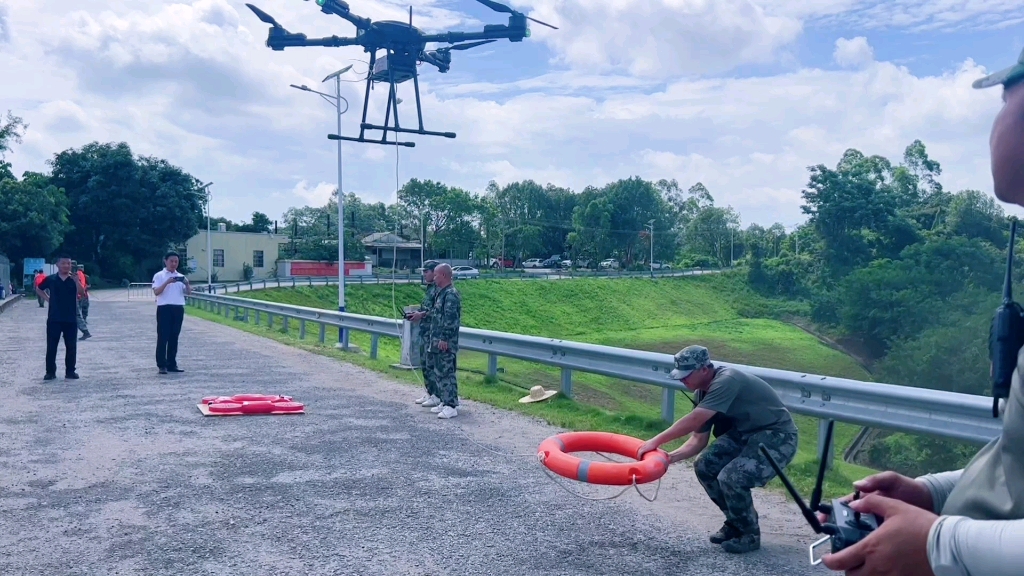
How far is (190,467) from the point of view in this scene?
7.43 m

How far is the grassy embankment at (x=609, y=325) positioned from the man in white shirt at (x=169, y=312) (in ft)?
10.3

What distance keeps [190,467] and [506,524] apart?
3110mm

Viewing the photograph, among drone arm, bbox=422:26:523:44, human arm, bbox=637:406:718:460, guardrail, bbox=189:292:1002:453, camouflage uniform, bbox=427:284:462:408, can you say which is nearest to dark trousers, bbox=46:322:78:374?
camouflage uniform, bbox=427:284:462:408

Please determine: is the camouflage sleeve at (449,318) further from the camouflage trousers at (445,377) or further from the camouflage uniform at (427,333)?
the camouflage uniform at (427,333)

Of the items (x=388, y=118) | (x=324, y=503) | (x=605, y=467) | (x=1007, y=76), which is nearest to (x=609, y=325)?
(x=388, y=118)

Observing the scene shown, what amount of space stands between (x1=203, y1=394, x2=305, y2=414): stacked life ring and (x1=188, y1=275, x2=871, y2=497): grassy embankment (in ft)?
6.04

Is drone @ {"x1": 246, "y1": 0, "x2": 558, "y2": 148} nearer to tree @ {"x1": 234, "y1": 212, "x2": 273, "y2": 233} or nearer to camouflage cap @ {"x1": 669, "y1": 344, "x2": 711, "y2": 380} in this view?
camouflage cap @ {"x1": 669, "y1": 344, "x2": 711, "y2": 380}

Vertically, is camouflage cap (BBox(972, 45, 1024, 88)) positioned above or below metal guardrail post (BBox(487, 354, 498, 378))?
above

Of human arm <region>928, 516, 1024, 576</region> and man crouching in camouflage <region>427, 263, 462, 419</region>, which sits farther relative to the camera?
man crouching in camouflage <region>427, 263, 462, 419</region>

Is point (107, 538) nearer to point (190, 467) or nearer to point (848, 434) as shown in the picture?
point (190, 467)

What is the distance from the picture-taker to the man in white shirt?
1386 cm

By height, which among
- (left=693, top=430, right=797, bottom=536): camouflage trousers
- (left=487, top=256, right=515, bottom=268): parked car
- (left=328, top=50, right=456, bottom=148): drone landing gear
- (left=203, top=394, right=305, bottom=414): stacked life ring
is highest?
(left=328, top=50, right=456, bottom=148): drone landing gear

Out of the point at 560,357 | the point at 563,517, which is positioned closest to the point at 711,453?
the point at 563,517

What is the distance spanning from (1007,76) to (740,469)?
12.7 feet
